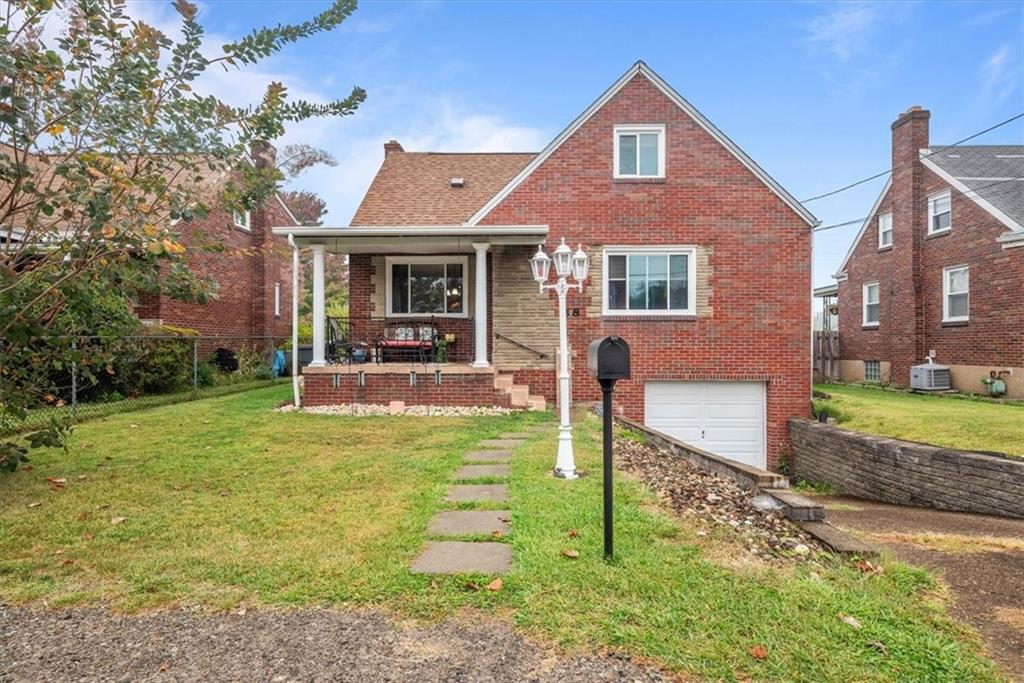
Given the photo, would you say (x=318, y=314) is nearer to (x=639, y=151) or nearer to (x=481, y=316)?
(x=481, y=316)

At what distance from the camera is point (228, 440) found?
7.86 m

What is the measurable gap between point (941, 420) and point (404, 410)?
1000cm

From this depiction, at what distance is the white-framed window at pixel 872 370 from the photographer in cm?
1916

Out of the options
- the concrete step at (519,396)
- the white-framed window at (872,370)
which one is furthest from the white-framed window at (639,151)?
the white-framed window at (872,370)

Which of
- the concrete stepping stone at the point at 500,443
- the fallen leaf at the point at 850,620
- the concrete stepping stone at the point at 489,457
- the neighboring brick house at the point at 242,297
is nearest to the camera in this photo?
the fallen leaf at the point at 850,620

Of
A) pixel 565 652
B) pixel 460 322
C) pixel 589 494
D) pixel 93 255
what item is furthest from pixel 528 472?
pixel 460 322

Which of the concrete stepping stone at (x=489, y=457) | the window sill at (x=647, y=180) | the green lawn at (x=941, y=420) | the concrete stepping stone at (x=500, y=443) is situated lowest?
the green lawn at (x=941, y=420)

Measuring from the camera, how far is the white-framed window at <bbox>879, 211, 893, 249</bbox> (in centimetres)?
1881

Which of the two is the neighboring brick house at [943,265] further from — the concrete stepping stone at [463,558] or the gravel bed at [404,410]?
the concrete stepping stone at [463,558]

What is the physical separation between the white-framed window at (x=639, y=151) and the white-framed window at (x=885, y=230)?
11163 mm

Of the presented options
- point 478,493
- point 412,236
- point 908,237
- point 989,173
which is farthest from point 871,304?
point 478,493

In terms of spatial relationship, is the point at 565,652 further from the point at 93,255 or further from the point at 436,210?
the point at 436,210

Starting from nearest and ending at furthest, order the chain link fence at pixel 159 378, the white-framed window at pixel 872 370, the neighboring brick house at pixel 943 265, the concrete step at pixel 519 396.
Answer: the chain link fence at pixel 159 378 → the concrete step at pixel 519 396 → the neighboring brick house at pixel 943 265 → the white-framed window at pixel 872 370

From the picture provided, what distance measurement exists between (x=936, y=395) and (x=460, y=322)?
1284 cm
